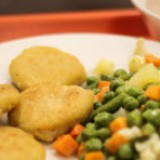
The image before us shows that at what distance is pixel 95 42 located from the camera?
1741mm

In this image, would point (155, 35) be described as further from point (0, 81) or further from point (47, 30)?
point (0, 81)

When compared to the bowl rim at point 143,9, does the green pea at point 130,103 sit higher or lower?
lower

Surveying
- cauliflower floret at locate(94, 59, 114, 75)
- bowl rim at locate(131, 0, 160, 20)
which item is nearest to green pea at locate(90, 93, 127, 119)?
cauliflower floret at locate(94, 59, 114, 75)

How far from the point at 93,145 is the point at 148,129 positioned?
0.14 metres

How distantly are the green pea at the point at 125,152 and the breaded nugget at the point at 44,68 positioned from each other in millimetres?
416

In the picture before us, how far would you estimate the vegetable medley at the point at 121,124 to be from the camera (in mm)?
1066

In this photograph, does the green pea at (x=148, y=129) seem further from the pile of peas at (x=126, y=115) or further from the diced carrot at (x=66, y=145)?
the diced carrot at (x=66, y=145)

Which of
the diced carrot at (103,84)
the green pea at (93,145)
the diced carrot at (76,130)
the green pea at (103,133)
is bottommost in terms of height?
the diced carrot at (76,130)

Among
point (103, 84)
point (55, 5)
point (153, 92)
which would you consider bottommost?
point (55, 5)

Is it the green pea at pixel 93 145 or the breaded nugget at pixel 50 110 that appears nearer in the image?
the green pea at pixel 93 145

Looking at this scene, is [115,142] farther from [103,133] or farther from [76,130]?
[76,130]

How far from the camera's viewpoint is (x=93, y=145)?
3.64ft

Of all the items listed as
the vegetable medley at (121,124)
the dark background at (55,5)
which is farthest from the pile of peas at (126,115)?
the dark background at (55,5)

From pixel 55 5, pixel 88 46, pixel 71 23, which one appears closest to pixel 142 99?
pixel 88 46
